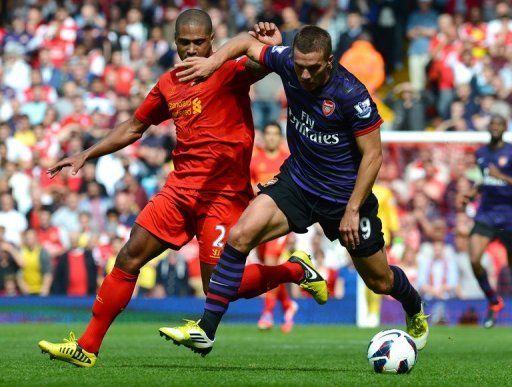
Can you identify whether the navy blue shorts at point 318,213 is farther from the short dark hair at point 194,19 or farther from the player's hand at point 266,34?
the short dark hair at point 194,19

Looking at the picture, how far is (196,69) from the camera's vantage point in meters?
8.71

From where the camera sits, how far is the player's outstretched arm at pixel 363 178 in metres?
8.79

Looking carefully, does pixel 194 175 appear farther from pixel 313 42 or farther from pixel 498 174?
pixel 498 174

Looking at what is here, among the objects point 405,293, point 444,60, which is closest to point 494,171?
point 444,60

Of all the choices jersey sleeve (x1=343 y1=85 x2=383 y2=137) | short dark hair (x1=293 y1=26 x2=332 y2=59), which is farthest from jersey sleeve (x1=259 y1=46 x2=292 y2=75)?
jersey sleeve (x1=343 y1=85 x2=383 y2=137)

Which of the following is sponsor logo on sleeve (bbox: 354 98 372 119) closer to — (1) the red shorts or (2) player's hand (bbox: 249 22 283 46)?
(2) player's hand (bbox: 249 22 283 46)

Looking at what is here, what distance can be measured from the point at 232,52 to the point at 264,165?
6.64 m

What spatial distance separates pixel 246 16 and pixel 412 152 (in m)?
5.92

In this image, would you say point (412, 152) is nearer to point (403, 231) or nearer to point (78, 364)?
point (403, 231)

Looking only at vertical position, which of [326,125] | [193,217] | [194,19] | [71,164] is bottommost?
[193,217]

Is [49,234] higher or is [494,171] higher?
[494,171]

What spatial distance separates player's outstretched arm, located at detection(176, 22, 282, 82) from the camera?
28.6 feet

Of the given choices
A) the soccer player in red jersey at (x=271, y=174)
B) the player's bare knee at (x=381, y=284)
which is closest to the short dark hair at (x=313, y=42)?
the player's bare knee at (x=381, y=284)

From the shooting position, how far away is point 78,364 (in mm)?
9188
